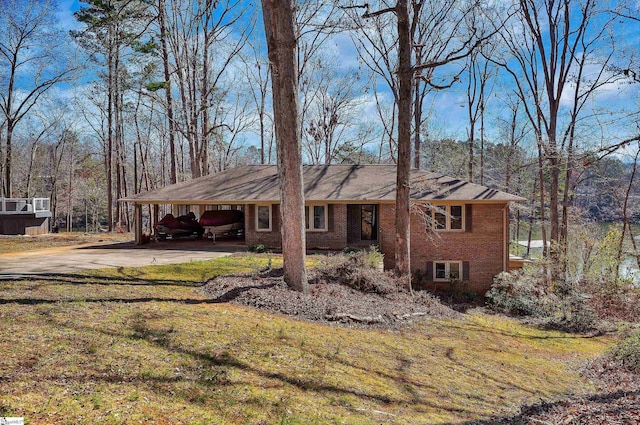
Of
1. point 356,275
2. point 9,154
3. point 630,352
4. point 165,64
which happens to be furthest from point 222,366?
point 9,154

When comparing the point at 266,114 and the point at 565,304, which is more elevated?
the point at 266,114

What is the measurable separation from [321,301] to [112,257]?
26.2 ft

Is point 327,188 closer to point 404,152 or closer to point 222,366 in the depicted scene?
point 404,152

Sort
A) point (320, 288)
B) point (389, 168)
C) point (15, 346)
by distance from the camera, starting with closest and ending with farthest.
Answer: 1. point (15, 346)
2. point (320, 288)
3. point (389, 168)

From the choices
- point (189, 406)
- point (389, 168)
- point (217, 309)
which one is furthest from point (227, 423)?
point (389, 168)

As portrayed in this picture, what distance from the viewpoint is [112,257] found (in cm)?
1277

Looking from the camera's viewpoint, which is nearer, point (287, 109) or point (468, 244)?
point (287, 109)

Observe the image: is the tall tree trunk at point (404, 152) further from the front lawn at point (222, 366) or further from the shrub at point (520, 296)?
the shrub at point (520, 296)

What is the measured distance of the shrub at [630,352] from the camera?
772cm

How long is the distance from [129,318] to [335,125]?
2755 cm

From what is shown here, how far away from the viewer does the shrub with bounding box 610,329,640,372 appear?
772 cm

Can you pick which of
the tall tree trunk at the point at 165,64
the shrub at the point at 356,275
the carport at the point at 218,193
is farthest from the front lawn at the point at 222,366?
the tall tree trunk at the point at 165,64

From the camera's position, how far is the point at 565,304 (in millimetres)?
13367

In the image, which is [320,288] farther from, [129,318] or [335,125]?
[335,125]
